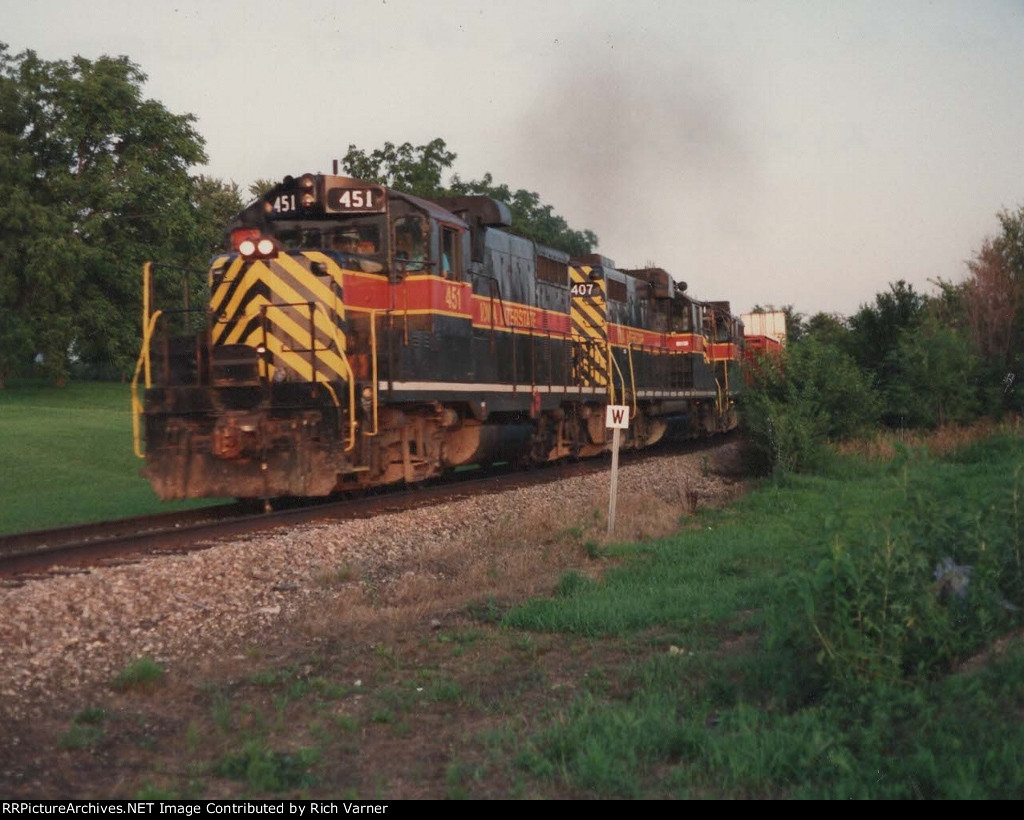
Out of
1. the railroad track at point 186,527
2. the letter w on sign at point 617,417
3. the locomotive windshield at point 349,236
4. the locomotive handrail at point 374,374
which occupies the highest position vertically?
the locomotive windshield at point 349,236

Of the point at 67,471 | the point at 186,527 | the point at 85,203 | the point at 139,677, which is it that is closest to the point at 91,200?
the point at 85,203

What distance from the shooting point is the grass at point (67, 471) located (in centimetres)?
1522

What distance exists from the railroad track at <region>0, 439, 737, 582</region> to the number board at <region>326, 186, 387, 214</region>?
3642mm

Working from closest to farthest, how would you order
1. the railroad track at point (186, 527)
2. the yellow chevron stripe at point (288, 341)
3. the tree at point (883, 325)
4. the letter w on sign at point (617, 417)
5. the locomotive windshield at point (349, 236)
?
1. the railroad track at point (186, 527)
2. the yellow chevron stripe at point (288, 341)
3. the letter w on sign at point (617, 417)
4. the locomotive windshield at point (349, 236)
5. the tree at point (883, 325)

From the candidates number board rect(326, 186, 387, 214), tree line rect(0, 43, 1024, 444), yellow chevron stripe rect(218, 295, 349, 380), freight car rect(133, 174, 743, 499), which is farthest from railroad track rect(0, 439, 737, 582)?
tree line rect(0, 43, 1024, 444)

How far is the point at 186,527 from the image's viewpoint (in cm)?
1038

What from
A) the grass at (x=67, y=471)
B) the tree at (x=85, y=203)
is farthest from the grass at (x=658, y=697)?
the tree at (x=85, y=203)

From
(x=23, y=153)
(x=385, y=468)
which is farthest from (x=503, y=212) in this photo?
(x=23, y=153)

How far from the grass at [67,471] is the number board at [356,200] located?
205 inches

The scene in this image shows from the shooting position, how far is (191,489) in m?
11.4

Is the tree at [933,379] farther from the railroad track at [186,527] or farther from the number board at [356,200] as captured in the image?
the number board at [356,200]

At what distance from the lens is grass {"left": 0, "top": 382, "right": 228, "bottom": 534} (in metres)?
15.2

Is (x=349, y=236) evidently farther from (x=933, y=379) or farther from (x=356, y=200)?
(x=933, y=379)

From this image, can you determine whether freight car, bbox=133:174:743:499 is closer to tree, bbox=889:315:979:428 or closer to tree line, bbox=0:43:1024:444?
tree, bbox=889:315:979:428
